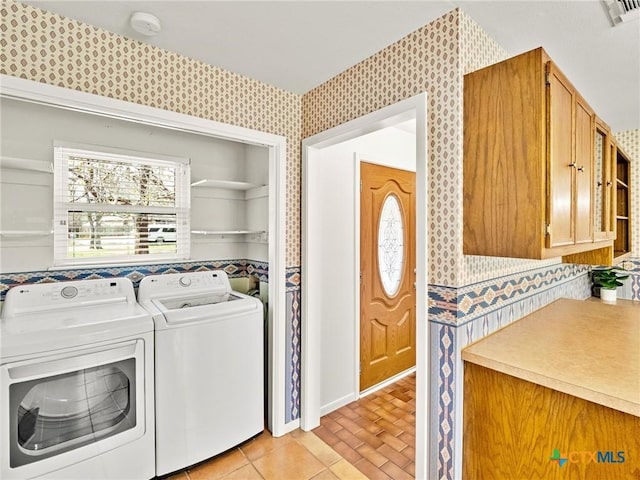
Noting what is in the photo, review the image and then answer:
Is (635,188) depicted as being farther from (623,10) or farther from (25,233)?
(25,233)

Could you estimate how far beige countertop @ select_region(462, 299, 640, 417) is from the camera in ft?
3.94

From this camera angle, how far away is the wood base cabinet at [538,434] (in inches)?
45.9

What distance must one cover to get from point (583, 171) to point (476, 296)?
94 cm

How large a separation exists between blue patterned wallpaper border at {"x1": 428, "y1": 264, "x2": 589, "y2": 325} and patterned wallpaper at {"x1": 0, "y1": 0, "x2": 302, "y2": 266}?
1.14m

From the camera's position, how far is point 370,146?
2918 mm

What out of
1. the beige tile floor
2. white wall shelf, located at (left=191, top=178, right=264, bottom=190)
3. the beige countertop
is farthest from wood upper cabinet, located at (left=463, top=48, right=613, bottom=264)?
white wall shelf, located at (left=191, top=178, right=264, bottom=190)

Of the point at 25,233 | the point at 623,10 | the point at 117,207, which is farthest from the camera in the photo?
the point at 117,207

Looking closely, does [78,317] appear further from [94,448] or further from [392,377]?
[392,377]

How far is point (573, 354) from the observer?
4.92 ft

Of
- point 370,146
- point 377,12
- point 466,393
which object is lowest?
point 466,393

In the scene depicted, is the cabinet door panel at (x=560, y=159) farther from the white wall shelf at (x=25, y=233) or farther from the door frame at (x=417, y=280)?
the white wall shelf at (x=25, y=233)

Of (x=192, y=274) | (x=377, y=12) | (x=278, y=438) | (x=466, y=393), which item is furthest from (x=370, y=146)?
(x=278, y=438)

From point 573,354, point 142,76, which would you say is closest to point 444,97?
point 573,354

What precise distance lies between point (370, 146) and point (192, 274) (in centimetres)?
182
